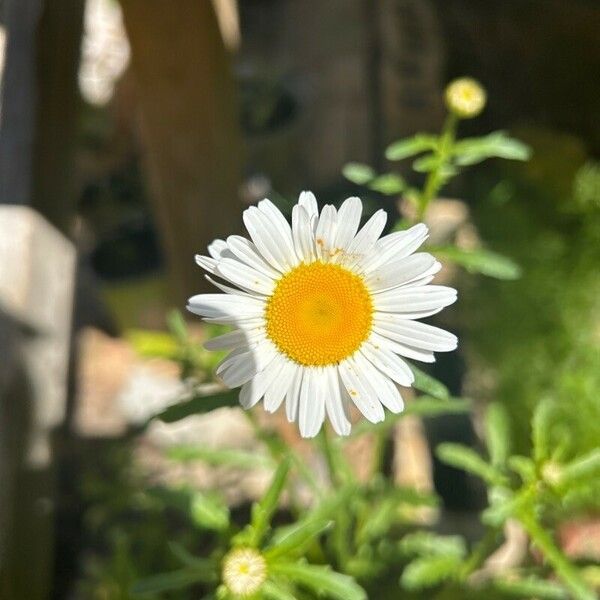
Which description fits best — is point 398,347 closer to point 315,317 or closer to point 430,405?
point 315,317

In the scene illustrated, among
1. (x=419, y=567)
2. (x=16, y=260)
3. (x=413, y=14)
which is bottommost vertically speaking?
(x=419, y=567)

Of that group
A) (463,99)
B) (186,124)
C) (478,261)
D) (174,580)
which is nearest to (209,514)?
(174,580)

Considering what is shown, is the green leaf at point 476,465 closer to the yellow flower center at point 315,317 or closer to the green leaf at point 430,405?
the green leaf at point 430,405

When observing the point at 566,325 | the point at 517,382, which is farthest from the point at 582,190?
the point at 517,382

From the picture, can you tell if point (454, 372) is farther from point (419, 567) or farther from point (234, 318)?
point (234, 318)

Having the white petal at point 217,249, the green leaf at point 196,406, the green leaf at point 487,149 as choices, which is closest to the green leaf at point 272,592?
the green leaf at point 196,406

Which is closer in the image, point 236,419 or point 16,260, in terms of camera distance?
point 16,260

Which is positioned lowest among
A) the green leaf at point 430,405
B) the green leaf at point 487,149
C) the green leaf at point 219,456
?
the green leaf at point 219,456
